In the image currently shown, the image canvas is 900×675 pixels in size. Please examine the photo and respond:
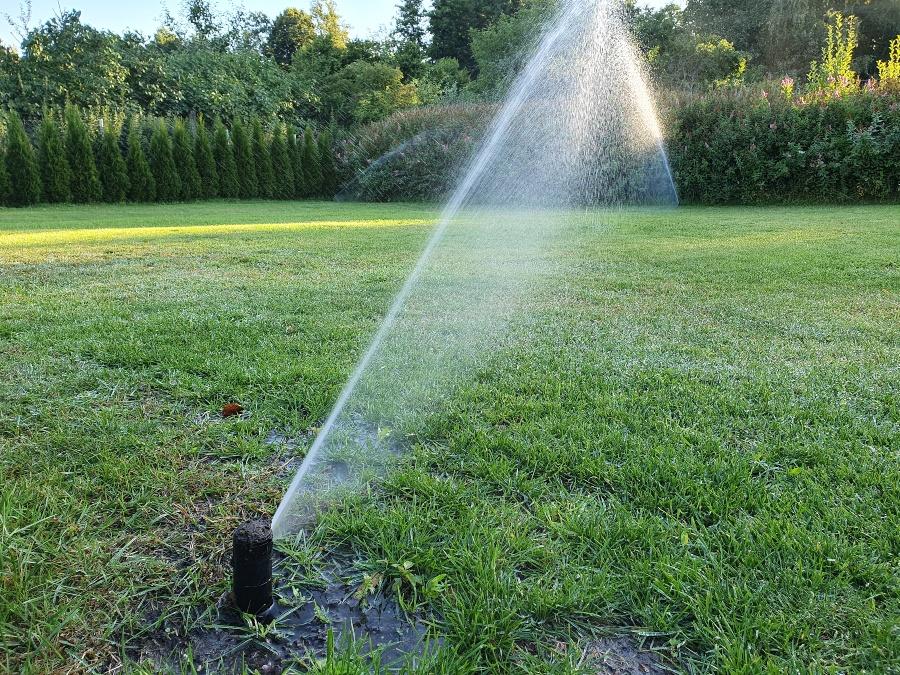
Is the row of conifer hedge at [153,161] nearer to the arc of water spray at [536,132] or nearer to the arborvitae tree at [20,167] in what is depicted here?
the arborvitae tree at [20,167]

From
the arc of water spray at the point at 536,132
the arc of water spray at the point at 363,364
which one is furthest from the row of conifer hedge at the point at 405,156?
the arc of water spray at the point at 363,364

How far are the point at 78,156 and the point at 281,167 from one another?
4150 millimetres

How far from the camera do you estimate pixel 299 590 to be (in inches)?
48.3

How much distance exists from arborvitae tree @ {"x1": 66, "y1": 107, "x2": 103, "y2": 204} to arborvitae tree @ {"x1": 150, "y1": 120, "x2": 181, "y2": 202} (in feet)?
3.78

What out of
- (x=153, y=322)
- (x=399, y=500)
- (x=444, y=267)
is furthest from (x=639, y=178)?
(x=399, y=500)

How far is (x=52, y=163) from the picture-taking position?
38.9 feet

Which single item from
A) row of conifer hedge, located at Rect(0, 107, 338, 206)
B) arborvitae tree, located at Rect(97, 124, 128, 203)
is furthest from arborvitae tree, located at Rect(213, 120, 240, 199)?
arborvitae tree, located at Rect(97, 124, 128, 203)

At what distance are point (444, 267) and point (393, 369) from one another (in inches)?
95.1

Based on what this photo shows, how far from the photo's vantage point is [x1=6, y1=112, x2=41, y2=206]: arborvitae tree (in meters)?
11.5

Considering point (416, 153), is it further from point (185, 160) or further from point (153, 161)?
point (153, 161)

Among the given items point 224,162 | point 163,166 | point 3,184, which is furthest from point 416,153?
point 3,184

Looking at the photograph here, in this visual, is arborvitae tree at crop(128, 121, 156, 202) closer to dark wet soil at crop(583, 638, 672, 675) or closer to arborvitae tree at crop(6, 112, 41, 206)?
arborvitae tree at crop(6, 112, 41, 206)

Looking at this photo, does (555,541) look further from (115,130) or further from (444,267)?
(115,130)

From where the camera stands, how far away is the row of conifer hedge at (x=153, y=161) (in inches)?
462
